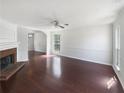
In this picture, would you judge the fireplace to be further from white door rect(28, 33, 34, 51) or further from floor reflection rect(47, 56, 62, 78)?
white door rect(28, 33, 34, 51)

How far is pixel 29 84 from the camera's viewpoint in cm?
337

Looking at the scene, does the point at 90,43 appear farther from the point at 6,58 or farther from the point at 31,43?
the point at 31,43

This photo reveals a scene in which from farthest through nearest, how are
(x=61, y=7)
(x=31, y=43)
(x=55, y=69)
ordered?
(x=31, y=43), (x=55, y=69), (x=61, y=7)

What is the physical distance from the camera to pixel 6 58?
537cm

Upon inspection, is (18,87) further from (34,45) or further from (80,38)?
(34,45)

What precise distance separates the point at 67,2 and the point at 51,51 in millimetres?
7456

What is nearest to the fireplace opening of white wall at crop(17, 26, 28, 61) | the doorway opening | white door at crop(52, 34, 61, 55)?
white wall at crop(17, 26, 28, 61)

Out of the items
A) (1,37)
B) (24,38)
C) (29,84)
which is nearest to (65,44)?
(24,38)

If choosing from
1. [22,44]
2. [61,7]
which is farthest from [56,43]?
[61,7]

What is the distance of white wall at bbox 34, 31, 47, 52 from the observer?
1127 cm

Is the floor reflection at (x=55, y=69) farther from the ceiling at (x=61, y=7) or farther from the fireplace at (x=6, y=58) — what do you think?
the ceiling at (x=61, y=7)

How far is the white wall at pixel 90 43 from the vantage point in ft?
19.4

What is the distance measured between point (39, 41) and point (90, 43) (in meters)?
6.52

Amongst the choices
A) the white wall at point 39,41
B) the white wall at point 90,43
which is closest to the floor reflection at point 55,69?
the white wall at point 90,43
